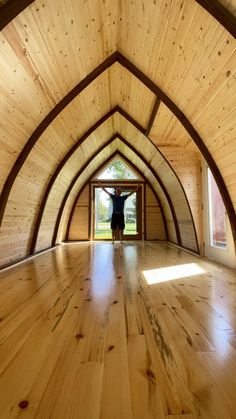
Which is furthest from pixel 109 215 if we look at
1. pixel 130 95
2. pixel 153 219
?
pixel 130 95

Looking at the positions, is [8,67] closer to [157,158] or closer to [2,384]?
[2,384]

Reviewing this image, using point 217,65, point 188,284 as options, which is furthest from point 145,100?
point 188,284

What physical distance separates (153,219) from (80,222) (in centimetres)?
258

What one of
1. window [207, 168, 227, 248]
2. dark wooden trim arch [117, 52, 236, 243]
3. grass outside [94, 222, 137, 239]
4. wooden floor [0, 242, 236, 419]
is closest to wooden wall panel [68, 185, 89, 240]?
grass outside [94, 222, 137, 239]

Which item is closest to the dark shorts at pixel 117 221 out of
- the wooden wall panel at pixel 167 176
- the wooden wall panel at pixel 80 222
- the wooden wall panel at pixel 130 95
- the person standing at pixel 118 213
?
the person standing at pixel 118 213

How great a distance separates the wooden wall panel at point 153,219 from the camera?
8.56 m

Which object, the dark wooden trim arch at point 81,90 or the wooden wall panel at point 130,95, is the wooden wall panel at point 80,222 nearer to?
the wooden wall panel at point 130,95

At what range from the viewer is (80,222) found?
8492 mm

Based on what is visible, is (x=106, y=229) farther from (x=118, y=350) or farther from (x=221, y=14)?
(x=118, y=350)

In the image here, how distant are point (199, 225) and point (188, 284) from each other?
8.21 ft

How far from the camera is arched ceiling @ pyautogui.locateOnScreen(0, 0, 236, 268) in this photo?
233cm

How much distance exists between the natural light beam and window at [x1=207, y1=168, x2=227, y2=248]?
0.78 m

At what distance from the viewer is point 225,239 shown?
4258 mm

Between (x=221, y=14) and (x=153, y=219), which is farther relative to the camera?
(x=153, y=219)
